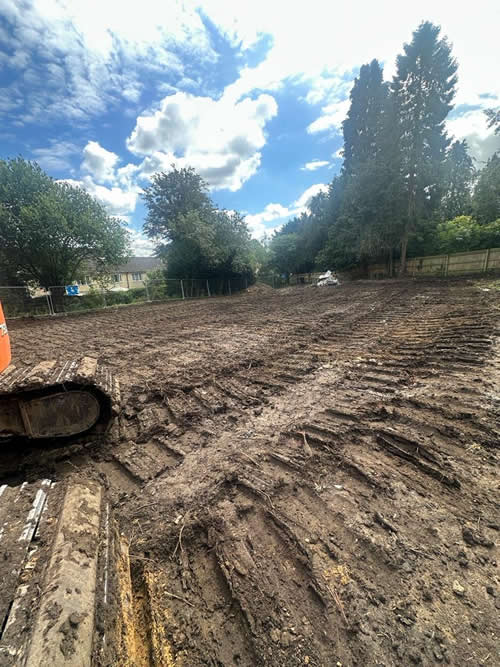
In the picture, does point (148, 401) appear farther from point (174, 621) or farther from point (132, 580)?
point (174, 621)

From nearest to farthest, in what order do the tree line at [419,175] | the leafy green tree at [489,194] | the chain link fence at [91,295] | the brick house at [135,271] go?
the chain link fence at [91,295], the leafy green tree at [489,194], the tree line at [419,175], the brick house at [135,271]

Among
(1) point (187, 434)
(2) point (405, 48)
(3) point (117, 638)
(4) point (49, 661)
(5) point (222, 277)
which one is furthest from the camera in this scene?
(5) point (222, 277)

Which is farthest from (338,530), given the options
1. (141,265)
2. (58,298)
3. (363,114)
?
(141,265)

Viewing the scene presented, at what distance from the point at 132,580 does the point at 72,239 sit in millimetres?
24591

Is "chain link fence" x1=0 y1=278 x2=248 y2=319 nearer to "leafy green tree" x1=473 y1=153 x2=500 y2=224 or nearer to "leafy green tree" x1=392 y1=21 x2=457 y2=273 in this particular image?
"leafy green tree" x1=392 y1=21 x2=457 y2=273

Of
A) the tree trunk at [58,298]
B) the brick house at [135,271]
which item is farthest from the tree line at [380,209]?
the brick house at [135,271]

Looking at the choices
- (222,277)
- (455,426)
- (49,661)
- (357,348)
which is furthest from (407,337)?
(222,277)

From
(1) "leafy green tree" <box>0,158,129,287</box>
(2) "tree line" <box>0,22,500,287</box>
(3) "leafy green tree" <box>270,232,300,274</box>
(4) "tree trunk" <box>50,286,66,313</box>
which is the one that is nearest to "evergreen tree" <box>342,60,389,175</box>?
(2) "tree line" <box>0,22,500,287</box>

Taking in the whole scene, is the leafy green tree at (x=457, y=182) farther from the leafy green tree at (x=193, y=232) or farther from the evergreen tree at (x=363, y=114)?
the leafy green tree at (x=193, y=232)

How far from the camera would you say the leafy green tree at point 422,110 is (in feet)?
73.4

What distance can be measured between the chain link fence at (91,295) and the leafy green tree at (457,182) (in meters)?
22.8

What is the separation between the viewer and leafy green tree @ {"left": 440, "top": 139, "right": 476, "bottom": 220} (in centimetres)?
2338

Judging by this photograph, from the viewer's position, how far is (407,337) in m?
6.17

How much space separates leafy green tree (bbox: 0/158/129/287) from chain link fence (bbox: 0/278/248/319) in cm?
224
